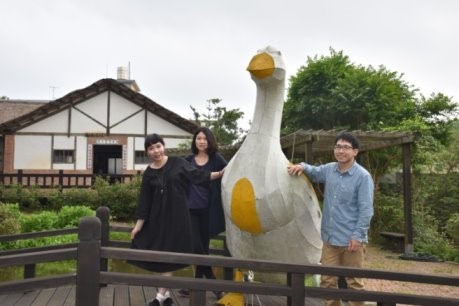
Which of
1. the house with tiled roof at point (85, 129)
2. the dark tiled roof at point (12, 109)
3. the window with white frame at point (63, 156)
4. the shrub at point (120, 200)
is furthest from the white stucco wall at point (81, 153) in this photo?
the dark tiled roof at point (12, 109)

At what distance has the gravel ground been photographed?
241 inches

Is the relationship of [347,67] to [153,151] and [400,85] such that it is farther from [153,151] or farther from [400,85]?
[153,151]

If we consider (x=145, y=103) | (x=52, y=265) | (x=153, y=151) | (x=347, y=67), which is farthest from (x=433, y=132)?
(x=153, y=151)

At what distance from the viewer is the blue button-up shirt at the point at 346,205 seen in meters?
2.76

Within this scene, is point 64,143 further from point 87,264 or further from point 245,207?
point 87,264

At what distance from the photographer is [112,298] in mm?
3422

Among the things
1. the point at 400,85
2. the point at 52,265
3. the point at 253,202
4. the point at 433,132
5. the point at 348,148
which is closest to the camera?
the point at 253,202

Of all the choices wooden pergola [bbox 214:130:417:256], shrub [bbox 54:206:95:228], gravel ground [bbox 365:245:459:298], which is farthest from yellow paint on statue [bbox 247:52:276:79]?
shrub [bbox 54:206:95:228]

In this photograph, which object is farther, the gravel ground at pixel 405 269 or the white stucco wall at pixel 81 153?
the white stucco wall at pixel 81 153

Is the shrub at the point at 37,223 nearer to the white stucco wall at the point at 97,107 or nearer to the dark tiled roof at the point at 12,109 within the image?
the white stucco wall at the point at 97,107

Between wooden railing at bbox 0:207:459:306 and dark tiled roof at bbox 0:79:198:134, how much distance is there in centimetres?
1184

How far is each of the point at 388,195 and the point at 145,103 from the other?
7727mm

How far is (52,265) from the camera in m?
7.10

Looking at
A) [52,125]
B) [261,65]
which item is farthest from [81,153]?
[261,65]
